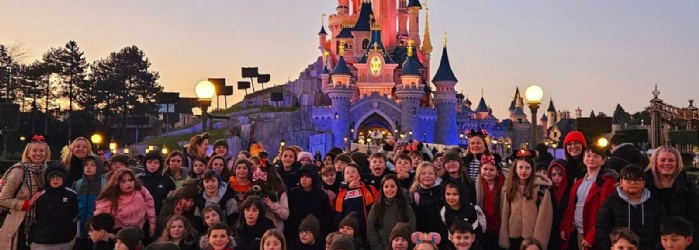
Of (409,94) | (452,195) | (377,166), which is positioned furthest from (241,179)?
(409,94)

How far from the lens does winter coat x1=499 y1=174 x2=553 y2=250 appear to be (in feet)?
23.2

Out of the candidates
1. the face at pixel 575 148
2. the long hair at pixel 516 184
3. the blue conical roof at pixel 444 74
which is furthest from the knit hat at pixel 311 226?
the blue conical roof at pixel 444 74

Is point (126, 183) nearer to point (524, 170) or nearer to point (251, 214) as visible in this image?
point (251, 214)

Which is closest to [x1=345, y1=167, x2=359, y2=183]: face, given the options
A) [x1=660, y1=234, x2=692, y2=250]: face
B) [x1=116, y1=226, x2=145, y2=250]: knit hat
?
[x1=116, y1=226, x2=145, y2=250]: knit hat

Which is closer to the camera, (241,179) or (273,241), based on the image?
(273,241)

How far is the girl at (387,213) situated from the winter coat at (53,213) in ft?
10.2

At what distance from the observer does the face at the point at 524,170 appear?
23.1 feet

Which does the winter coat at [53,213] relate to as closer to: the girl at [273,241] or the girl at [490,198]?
the girl at [273,241]

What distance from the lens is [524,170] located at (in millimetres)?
7031

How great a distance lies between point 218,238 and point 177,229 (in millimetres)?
636

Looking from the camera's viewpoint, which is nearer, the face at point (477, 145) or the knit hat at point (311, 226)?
the knit hat at point (311, 226)

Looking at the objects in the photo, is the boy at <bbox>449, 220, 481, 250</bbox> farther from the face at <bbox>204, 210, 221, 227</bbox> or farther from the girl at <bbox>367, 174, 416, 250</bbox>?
the face at <bbox>204, 210, 221, 227</bbox>

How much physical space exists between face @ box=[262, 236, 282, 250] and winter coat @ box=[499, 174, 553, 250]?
7.84ft

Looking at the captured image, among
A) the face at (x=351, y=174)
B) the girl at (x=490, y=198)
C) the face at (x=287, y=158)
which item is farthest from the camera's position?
the face at (x=287, y=158)
